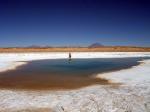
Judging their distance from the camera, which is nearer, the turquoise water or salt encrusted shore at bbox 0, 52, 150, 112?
salt encrusted shore at bbox 0, 52, 150, 112

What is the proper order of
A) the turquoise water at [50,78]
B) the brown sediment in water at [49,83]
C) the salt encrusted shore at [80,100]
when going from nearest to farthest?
1. the salt encrusted shore at [80,100]
2. the brown sediment in water at [49,83]
3. the turquoise water at [50,78]

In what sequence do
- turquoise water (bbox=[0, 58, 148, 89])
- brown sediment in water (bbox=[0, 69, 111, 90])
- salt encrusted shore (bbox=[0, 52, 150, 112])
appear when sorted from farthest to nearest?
turquoise water (bbox=[0, 58, 148, 89]) < brown sediment in water (bbox=[0, 69, 111, 90]) < salt encrusted shore (bbox=[0, 52, 150, 112])

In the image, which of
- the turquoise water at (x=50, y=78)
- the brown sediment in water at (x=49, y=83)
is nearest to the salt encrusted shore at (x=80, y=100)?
the brown sediment in water at (x=49, y=83)

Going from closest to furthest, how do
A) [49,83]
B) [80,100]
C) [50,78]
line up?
[80,100], [49,83], [50,78]

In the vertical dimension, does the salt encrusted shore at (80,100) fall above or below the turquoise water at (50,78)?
below

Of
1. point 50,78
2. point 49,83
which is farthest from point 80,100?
point 50,78

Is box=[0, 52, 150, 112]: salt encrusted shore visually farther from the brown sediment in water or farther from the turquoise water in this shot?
the turquoise water

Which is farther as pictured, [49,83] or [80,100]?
[49,83]

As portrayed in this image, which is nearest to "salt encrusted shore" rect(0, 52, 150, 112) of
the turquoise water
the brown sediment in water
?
the brown sediment in water

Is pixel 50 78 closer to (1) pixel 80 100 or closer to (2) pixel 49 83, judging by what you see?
(2) pixel 49 83

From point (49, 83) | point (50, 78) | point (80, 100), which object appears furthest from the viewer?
point (50, 78)

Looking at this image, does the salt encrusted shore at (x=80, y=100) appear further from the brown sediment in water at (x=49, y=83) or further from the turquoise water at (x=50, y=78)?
the turquoise water at (x=50, y=78)

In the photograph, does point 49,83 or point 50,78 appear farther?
point 50,78

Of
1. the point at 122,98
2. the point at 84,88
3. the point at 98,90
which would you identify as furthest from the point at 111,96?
the point at 84,88
